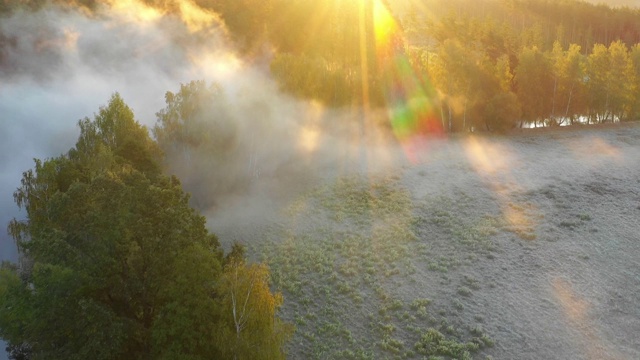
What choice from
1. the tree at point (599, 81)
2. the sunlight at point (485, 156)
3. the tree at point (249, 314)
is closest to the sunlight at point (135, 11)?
the sunlight at point (485, 156)

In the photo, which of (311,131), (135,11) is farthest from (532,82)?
(135,11)

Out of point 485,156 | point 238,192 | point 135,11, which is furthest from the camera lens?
point 135,11

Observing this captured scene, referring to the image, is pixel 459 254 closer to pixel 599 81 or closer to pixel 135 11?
pixel 599 81

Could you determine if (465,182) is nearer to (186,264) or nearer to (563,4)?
(186,264)

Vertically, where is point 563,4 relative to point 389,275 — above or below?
above

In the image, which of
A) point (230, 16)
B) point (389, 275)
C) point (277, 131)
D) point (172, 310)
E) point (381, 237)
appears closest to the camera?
point (172, 310)

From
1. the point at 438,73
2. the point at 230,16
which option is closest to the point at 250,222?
the point at 438,73
